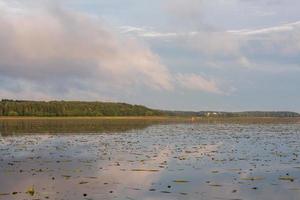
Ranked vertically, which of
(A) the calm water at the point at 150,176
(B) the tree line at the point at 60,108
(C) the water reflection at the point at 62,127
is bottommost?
(A) the calm water at the point at 150,176

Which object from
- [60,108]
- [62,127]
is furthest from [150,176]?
[60,108]

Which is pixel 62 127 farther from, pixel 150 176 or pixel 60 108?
pixel 60 108

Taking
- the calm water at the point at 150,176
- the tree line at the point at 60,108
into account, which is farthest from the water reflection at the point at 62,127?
the tree line at the point at 60,108

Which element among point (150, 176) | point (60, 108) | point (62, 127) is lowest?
point (150, 176)

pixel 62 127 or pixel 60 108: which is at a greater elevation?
pixel 60 108

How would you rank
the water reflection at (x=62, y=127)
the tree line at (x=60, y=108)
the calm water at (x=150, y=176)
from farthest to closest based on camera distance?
the tree line at (x=60, y=108), the water reflection at (x=62, y=127), the calm water at (x=150, y=176)

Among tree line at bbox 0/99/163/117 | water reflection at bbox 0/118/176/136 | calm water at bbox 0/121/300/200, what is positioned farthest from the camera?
tree line at bbox 0/99/163/117

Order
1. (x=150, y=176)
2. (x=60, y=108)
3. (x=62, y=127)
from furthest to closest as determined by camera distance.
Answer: (x=60, y=108) < (x=62, y=127) < (x=150, y=176)

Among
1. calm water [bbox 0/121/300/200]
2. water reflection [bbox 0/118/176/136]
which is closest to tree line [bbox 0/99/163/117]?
water reflection [bbox 0/118/176/136]

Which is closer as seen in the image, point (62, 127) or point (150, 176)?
point (150, 176)

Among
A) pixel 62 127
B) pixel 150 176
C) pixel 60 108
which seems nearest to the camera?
pixel 150 176

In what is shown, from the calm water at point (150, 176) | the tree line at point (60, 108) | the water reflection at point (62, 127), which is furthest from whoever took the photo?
the tree line at point (60, 108)

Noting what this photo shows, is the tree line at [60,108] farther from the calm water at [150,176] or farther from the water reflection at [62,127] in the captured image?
the calm water at [150,176]

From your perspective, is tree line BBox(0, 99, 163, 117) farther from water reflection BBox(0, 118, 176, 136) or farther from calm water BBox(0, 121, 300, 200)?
calm water BBox(0, 121, 300, 200)
